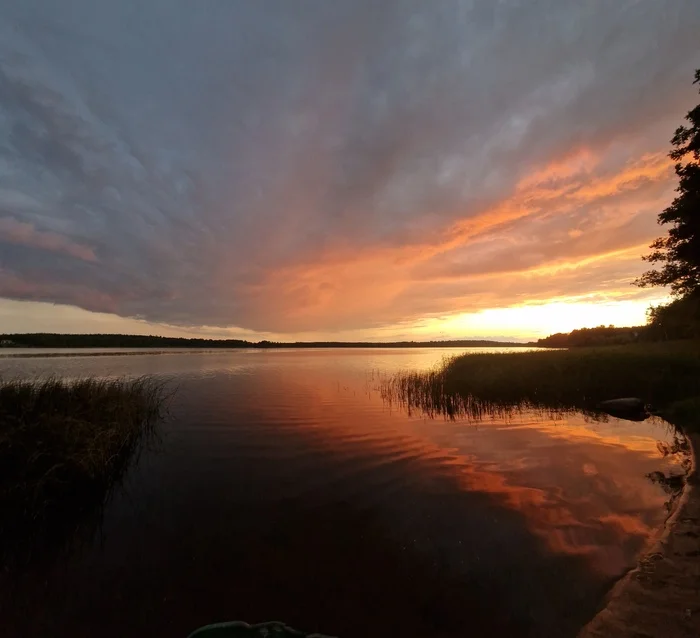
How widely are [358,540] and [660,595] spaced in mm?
5148

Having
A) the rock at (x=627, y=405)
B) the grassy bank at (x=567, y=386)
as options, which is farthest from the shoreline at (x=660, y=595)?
the rock at (x=627, y=405)

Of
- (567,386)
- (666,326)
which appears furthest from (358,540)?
(666,326)

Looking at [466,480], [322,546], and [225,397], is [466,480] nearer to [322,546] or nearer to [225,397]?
[322,546]

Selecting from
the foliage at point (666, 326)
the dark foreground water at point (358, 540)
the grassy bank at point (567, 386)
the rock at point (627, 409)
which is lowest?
the dark foreground water at point (358, 540)

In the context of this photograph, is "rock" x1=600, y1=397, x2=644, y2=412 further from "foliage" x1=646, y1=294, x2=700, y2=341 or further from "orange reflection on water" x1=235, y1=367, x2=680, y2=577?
"foliage" x1=646, y1=294, x2=700, y2=341

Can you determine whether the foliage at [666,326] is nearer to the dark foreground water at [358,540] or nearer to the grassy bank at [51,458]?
the dark foreground water at [358,540]

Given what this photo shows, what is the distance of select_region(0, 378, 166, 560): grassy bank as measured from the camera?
8320 mm

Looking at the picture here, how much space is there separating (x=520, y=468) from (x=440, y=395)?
13.5 metres

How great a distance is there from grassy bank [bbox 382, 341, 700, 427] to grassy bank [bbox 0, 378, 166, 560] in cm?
1652

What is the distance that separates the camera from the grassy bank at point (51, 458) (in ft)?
27.3

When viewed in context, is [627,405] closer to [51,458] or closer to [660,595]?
[660,595]

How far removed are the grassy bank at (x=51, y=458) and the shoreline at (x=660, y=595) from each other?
430 inches

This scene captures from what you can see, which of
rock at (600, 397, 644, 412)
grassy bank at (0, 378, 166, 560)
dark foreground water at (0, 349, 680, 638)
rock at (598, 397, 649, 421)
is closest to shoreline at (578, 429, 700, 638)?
dark foreground water at (0, 349, 680, 638)

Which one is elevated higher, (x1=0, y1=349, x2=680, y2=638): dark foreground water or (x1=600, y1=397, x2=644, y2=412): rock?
(x1=600, y1=397, x2=644, y2=412): rock
